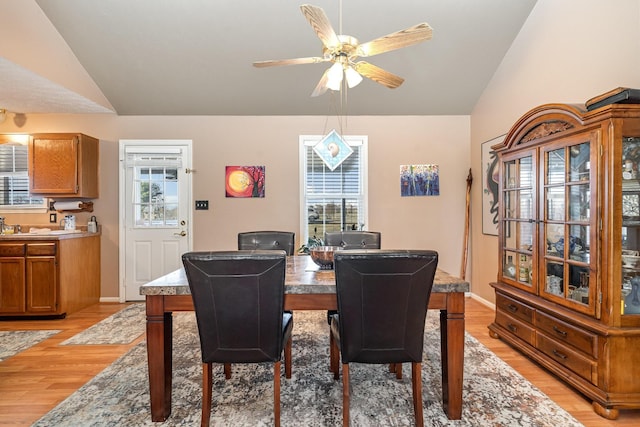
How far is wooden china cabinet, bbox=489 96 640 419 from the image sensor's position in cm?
178

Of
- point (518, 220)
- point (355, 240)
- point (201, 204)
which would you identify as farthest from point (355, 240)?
point (201, 204)

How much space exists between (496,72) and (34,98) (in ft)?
17.4

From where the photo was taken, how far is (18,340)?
113 inches

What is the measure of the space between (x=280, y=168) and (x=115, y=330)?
2.56 m

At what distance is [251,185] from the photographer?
163 inches

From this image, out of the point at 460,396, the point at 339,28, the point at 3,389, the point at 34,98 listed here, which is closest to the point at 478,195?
the point at 339,28

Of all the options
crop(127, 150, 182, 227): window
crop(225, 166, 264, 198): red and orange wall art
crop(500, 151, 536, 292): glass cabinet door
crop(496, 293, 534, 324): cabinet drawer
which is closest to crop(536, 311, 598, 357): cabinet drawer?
crop(496, 293, 534, 324): cabinet drawer

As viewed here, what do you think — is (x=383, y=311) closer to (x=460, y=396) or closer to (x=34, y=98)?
(x=460, y=396)

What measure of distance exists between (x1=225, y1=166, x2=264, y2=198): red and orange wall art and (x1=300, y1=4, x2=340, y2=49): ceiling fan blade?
2.43 metres

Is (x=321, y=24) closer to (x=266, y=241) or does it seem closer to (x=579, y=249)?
(x=266, y=241)

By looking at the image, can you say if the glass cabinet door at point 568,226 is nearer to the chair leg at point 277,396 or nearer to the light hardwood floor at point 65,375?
the light hardwood floor at point 65,375

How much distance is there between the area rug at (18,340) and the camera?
2.65 meters

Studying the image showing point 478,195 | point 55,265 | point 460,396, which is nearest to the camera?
point 460,396

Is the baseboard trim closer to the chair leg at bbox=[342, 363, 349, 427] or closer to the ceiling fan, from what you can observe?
the chair leg at bbox=[342, 363, 349, 427]
